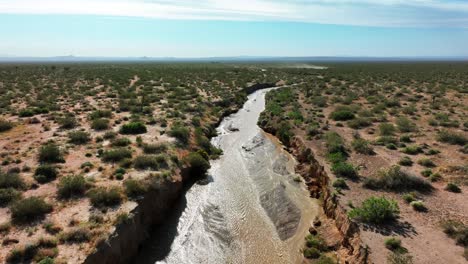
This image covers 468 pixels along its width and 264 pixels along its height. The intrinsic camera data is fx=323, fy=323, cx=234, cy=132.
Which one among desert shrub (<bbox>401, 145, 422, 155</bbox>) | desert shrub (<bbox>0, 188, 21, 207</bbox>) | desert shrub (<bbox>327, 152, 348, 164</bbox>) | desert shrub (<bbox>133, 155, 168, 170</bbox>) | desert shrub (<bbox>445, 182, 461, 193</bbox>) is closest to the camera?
desert shrub (<bbox>0, 188, 21, 207</bbox>)

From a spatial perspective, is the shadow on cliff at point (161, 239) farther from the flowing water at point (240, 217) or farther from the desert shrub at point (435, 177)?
the desert shrub at point (435, 177)

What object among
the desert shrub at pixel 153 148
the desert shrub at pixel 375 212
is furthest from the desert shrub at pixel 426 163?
the desert shrub at pixel 153 148

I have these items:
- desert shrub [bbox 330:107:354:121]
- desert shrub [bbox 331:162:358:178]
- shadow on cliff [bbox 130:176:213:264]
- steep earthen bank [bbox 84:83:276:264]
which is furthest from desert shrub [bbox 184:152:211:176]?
desert shrub [bbox 330:107:354:121]

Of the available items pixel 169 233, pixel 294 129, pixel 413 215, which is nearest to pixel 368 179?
pixel 413 215

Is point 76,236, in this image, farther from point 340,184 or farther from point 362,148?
point 362,148

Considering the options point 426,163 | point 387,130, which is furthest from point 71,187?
point 387,130

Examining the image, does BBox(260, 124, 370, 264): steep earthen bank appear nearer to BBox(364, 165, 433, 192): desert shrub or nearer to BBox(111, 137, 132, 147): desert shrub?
BBox(364, 165, 433, 192): desert shrub
